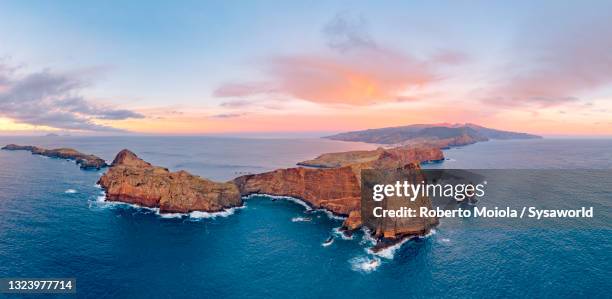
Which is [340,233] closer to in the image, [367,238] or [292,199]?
[367,238]

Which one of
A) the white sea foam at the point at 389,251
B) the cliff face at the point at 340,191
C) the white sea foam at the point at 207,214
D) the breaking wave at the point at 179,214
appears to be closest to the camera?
the white sea foam at the point at 389,251

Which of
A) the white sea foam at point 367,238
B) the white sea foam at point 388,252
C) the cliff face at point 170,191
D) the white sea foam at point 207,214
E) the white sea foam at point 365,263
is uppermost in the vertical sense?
the cliff face at point 170,191

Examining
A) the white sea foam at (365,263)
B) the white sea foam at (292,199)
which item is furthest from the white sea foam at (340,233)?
the white sea foam at (292,199)

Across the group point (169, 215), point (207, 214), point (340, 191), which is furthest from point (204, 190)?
point (340, 191)

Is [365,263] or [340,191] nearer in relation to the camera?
[365,263]

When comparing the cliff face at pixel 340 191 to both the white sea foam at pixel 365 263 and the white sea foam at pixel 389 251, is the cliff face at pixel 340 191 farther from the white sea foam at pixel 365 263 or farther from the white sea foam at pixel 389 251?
the white sea foam at pixel 365 263

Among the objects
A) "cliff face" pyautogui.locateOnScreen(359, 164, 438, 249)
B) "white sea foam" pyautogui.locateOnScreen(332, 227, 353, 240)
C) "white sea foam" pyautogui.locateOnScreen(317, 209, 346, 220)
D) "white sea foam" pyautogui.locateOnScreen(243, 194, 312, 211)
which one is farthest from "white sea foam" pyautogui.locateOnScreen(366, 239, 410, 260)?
"white sea foam" pyautogui.locateOnScreen(243, 194, 312, 211)
